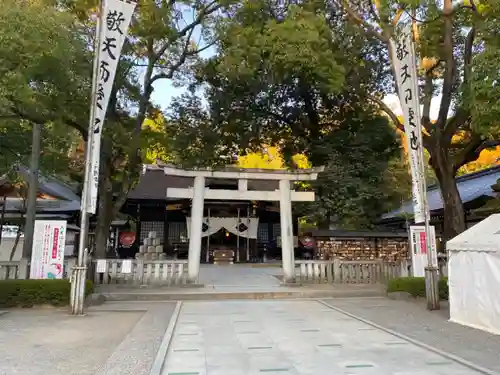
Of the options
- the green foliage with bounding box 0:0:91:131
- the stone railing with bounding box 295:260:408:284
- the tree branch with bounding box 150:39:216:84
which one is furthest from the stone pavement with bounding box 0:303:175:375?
the tree branch with bounding box 150:39:216:84

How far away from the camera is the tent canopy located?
22.2ft

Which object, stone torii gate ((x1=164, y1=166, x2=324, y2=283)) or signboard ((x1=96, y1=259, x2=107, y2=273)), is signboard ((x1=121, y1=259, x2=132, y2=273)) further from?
stone torii gate ((x1=164, y1=166, x2=324, y2=283))

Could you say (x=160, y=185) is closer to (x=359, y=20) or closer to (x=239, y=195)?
(x=239, y=195)

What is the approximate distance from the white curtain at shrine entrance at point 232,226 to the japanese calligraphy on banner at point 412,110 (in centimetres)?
1366

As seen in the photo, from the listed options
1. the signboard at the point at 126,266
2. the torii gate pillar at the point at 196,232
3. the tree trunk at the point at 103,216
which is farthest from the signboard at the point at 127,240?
the signboard at the point at 126,266

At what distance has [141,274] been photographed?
40.3ft

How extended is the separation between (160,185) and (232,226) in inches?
197

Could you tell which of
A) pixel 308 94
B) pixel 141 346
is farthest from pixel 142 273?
pixel 308 94

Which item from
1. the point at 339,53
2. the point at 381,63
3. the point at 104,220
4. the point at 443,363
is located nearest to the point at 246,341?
the point at 443,363

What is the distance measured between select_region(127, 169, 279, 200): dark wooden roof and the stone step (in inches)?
425

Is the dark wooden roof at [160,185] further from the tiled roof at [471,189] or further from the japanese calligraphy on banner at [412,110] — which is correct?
the japanese calligraphy on banner at [412,110]

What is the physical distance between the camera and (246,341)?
617 centimetres

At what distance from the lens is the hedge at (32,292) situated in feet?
30.1

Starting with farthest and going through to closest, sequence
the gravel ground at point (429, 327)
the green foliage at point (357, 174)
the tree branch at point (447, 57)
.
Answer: the green foliage at point (357, 174) → the tree branch at point (447, 57) → the gravel ground at point (429, 327)
